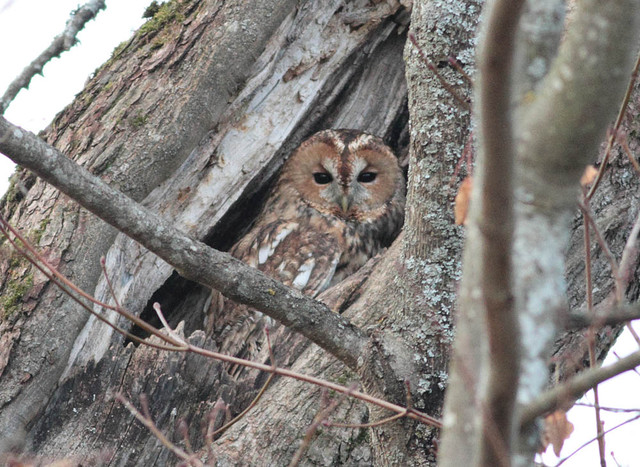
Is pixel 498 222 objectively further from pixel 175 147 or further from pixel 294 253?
pixel 294 253

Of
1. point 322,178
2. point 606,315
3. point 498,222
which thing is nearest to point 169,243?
point 606,315

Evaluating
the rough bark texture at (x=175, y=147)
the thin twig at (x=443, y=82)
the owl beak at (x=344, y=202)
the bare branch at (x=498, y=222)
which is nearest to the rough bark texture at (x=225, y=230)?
the rough bark texture at (x=175, y=147)

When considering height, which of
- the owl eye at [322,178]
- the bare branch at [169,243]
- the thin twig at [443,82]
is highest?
the owl eye at [322,178]

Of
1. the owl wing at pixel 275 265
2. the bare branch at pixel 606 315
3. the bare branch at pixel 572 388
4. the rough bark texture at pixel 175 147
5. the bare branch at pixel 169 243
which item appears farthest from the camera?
the owl wing at pixel 275 265

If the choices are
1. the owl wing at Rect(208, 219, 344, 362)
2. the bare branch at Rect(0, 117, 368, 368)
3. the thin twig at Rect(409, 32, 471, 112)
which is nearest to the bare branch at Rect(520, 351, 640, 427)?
the thin twig at Rect(409, 32, 471, 112)

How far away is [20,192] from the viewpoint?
3371mm

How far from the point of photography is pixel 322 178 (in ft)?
14.8

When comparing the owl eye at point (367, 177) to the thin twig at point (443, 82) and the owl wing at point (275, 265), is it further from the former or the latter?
the thin twig at point (443, 82)

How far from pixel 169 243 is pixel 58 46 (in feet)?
2.20

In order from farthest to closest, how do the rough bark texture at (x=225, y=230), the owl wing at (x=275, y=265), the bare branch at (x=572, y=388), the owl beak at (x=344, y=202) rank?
the owl beak at (x=344, y=202) → the owl wing at (x=275, y=265) → the rough bark texture at (x=225, y=230) → the bare branch at (x=572, y=388)

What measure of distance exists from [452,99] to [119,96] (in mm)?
1726

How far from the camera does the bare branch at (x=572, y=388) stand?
1.15 m

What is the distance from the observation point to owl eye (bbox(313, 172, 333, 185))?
448 cm

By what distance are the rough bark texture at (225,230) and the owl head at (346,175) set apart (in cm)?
17
